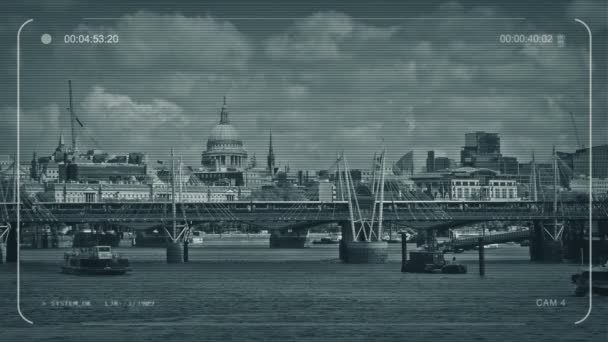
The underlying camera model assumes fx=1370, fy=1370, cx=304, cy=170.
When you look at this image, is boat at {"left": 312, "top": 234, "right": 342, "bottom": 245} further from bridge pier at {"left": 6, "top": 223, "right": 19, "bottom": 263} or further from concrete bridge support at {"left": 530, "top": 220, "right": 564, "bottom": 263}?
bridge pier at {"left": 6, "top": 223, "right": 19, "bottom": 263}

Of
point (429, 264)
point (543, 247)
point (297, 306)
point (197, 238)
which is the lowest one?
point (297, 306)

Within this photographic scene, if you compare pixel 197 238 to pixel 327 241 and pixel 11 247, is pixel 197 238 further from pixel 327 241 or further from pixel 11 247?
pixel 11 247

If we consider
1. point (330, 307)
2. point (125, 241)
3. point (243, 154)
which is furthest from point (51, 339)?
point (243, 154)

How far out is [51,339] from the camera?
19922 mm

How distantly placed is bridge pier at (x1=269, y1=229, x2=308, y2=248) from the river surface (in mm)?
49691

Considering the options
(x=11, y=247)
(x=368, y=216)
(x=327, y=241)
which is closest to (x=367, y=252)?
(x=368, y=216)

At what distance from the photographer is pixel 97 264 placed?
40562 millimetres

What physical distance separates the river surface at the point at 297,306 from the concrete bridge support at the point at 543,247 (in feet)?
37.4

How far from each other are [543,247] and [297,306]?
111ft

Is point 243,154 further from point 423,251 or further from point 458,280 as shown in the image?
point 458,280

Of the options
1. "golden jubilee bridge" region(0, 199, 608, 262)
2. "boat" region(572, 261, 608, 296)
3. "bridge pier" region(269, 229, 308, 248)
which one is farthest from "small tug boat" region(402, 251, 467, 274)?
"bridge pier" region(269, 229, 308, 248)

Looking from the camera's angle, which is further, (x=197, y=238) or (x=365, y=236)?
(x=197, y=238)

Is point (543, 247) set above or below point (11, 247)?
below

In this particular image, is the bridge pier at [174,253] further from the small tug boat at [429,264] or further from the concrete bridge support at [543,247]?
the concrete bridge support at [543,247]
